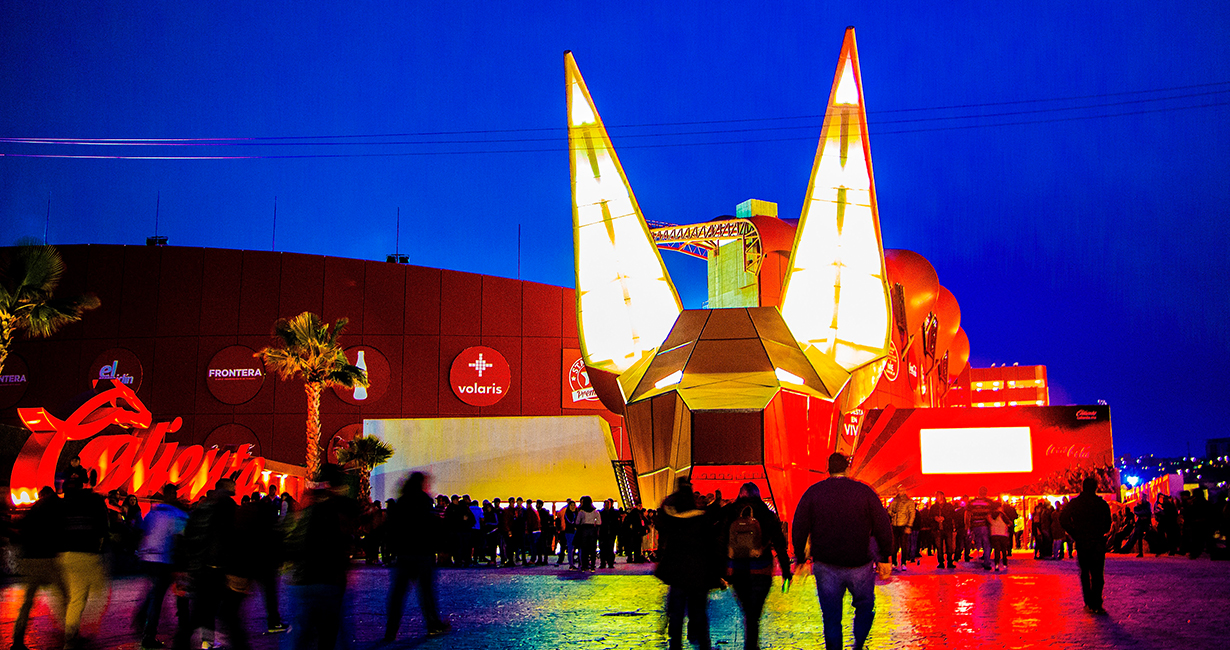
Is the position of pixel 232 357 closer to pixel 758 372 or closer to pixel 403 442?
pixel 403 442

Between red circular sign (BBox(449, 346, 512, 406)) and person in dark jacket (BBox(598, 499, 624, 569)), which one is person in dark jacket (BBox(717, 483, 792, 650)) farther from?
red circular sign (BBox(449, 346, 512, 406))

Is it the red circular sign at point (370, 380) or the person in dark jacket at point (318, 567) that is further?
the red circular sign at point (370, 380)

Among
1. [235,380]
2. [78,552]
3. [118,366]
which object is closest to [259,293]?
[235,380]

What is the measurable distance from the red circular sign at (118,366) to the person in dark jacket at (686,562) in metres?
39.9

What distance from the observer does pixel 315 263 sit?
41.6 metres

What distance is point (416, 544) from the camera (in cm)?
879

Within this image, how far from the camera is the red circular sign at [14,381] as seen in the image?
42438 millimetres

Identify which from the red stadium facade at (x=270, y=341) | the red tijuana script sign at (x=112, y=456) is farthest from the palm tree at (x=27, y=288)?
the red stadium facade at (x=270, y=341)

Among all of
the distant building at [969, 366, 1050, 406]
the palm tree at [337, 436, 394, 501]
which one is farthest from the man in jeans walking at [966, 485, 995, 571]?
the distant building at [969, 366, 1050, 406]

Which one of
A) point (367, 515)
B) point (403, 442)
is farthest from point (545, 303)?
point (367, 515)

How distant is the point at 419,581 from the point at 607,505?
14.2 m

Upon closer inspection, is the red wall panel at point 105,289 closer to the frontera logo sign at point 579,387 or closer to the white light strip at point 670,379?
the frontera logo sign at point 579,387

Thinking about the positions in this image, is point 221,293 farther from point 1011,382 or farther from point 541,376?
point 1011,382

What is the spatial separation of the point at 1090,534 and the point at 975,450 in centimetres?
2032
